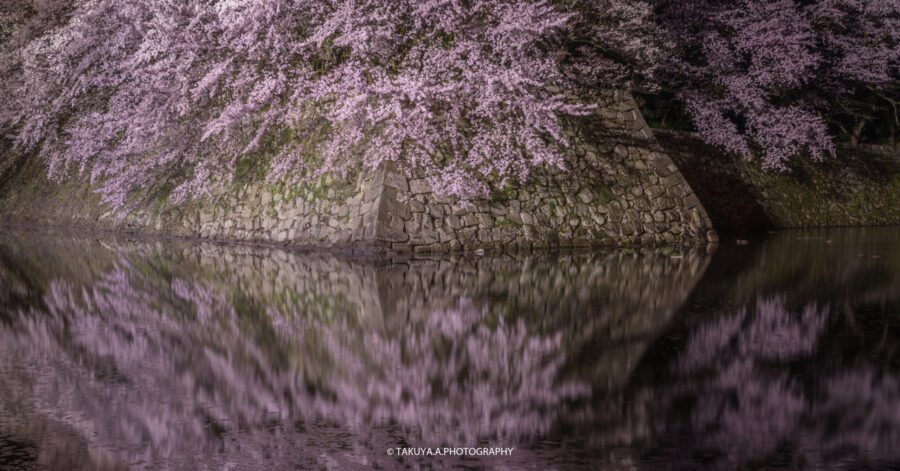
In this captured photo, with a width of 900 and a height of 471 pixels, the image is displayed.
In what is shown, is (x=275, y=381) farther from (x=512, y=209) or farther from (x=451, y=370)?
(x=512, y=209)

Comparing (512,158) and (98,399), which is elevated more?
(512,158)

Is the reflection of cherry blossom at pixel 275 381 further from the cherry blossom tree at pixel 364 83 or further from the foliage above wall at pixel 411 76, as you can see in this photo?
the foliage above wall at pixel 411 76

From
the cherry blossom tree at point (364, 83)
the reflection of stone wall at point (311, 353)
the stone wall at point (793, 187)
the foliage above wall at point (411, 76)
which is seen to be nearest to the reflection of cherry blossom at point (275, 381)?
the reflection of stone wall at point (311, 353)

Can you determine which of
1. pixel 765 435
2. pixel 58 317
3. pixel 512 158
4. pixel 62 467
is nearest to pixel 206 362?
pixel 62 467

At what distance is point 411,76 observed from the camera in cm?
1733

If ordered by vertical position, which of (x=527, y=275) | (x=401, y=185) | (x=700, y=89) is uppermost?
(x=700, y=89)

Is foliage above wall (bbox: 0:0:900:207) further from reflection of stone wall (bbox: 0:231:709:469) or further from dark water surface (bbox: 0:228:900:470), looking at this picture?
dark water surface (bbox: 0:228:900:470)

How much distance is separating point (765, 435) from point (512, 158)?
13457mm

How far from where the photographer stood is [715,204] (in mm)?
27281

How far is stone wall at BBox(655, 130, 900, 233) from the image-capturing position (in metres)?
27.4

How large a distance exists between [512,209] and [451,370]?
11.8 metres

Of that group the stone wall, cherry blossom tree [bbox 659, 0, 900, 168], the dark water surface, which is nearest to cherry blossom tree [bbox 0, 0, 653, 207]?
the dark water surface

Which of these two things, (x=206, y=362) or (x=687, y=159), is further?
(x=687, y=159)

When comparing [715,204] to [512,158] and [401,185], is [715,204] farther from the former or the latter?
[401,185]
